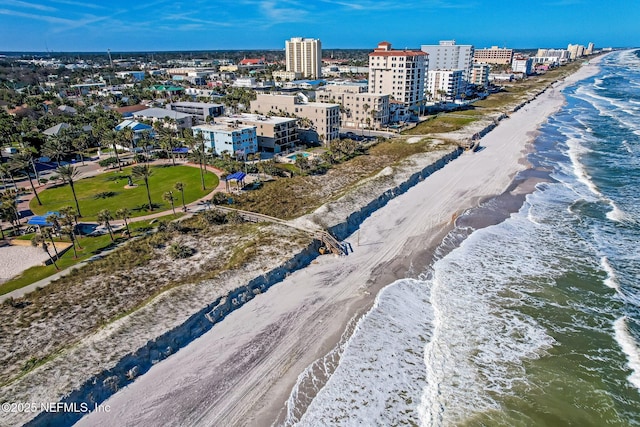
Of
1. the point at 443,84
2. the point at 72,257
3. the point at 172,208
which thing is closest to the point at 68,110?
the point at 172,208

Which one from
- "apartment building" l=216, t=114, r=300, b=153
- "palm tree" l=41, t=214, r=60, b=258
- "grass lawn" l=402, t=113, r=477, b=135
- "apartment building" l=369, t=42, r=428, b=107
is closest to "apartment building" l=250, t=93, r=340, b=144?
"apartment building" l=216, t=114, r=300, b=153

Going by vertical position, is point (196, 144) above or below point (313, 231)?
above

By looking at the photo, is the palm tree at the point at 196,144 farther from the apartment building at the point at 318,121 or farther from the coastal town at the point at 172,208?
the apartment building at the point at 318,121

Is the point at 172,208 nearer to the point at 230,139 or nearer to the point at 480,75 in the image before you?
the point at 230,139

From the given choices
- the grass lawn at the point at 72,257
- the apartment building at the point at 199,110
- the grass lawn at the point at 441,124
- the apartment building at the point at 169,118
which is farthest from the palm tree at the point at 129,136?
the grass lawn at the point at 441,124

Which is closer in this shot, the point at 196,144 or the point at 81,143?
the point at 196,144

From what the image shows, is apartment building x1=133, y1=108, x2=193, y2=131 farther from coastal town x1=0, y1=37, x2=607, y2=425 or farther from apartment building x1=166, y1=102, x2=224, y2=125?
apartment building x1=166, y1=102, x2=224, y2=125
